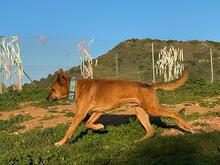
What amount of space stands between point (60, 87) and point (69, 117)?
11.2 feet

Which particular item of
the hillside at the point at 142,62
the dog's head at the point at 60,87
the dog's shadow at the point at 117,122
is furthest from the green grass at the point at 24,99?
the hillside at the point at 142,62

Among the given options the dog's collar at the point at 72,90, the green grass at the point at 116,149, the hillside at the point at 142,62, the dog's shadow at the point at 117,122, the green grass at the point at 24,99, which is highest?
the hillside at the point at 142,62

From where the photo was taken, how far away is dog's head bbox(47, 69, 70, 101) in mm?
8055

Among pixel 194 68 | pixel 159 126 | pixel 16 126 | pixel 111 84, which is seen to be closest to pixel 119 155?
pixel 111 84

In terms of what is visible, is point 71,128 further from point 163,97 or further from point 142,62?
point 142,62

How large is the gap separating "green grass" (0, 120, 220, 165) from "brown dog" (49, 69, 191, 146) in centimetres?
43

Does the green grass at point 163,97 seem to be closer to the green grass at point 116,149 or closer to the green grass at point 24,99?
the green grass at point 24,99

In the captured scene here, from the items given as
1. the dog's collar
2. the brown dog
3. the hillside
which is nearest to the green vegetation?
the brown dog

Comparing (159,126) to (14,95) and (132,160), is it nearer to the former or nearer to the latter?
(132,160)

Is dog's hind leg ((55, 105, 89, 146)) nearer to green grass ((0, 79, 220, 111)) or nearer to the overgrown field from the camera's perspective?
the overgrown field

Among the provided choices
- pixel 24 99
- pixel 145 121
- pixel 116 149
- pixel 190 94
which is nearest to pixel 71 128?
pixel 116 149

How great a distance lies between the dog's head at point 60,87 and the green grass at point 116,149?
2.58 ft

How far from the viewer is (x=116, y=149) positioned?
262 inches

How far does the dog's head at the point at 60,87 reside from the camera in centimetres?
805
